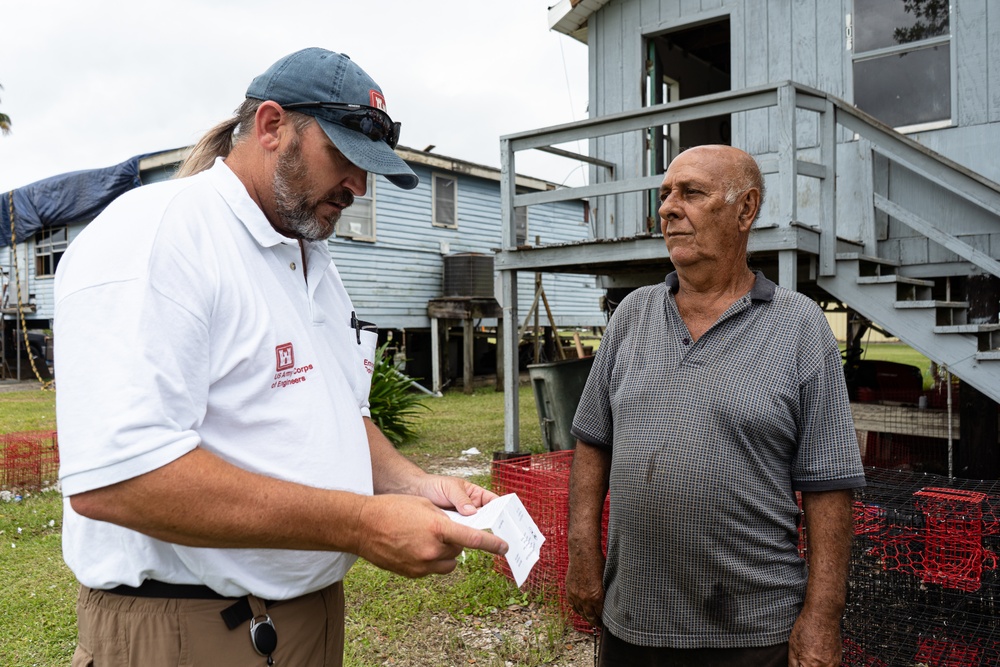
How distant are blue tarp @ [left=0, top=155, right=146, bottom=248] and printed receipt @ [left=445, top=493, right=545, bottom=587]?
16691mm

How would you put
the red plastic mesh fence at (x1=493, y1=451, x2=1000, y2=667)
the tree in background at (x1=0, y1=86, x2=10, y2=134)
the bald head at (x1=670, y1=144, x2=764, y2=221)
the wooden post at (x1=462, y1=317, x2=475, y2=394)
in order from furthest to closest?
1. the tree in background at (x1=0, y1=86, x2=10, y2=134)
2. the wooden post at (x1=462, y1=317, x2=475, y2=394)
3. the red plastic mesh fence at (x1=493, y1=451, x2=1000, y2=667)
4. the bald head at (x1=670, y1=144, x2=764, y2=221)

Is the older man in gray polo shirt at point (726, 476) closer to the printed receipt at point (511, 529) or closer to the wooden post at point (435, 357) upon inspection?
the printed receipt at point (511, 529)

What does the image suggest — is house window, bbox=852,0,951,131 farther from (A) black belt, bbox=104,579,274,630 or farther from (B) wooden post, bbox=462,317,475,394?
(B) wooden post, bbox=462,317,475,394

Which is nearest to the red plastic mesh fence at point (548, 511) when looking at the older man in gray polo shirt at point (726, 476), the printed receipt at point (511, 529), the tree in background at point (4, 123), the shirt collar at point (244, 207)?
the older man in gray polo shirt at point (726, 476)

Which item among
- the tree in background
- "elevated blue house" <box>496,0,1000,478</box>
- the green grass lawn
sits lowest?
the green grass lawn

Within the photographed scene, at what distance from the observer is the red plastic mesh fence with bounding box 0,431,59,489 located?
7.17 metres

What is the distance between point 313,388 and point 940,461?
23.4 ft

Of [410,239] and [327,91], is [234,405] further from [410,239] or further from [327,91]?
[410,239]

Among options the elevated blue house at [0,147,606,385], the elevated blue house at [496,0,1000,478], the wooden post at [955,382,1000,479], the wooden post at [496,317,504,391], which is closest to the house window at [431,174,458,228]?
the elevated blue house at [0,147,606,385]

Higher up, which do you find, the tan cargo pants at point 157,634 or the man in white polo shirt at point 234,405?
the man in white polo shirt at point 234,405

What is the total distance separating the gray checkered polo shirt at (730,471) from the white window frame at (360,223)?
1363 centimetres

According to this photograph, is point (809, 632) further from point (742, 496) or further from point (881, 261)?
point (881, 261)

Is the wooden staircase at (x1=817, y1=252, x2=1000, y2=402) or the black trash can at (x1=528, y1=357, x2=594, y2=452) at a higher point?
the wooden staircase at (x1=817, y1=252, x2=1000, y2=402)

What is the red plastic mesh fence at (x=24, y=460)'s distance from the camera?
7170 millimetres
